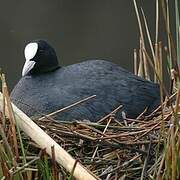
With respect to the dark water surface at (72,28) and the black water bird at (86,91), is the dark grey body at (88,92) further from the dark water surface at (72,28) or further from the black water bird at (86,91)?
the dark water surface at (72,28)

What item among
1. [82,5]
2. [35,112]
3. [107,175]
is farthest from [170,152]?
[82,5]

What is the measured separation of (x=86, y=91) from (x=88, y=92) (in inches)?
0.4

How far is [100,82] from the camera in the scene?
3.39 meters

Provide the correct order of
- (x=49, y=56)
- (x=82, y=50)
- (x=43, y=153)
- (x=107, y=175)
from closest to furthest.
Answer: (x=43, y=153)
(x=107, y=175)
(x=49, y=56)
(x=82, y=50)

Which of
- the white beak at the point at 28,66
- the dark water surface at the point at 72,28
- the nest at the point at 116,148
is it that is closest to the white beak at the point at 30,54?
the white beak at the point at 28,66

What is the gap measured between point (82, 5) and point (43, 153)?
4.44 meters

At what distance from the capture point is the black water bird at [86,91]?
3.24 metres

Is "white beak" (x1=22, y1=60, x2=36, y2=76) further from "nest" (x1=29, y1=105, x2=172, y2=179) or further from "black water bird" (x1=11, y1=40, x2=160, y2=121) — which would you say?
"nest" (x1=29, y1=105, x2=172, y2=179)

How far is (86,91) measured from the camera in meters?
3.31

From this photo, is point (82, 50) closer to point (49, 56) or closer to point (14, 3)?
point (14, 3)

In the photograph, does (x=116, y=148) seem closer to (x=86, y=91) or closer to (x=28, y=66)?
(x=86, y=91)

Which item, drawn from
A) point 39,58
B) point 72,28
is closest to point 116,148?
point 39,58

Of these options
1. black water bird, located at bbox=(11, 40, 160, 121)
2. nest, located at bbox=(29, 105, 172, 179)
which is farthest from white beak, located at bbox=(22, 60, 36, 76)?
nest, located at bbox=(29, 105, 172, 179)

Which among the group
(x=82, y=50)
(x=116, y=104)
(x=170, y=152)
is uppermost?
(x=170, y=152)
